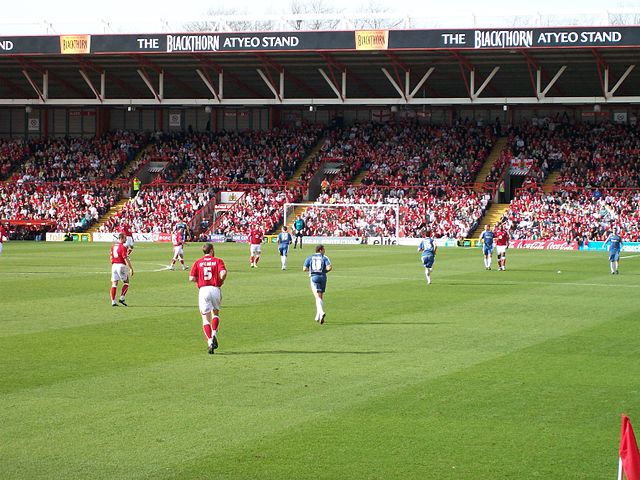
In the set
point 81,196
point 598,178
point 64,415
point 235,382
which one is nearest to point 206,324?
point 235,382

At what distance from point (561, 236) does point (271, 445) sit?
51356 millimetres

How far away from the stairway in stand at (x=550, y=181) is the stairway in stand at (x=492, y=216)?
2672 mm

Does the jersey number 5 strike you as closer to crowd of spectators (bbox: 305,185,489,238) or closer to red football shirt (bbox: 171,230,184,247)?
red football shirt (bbox: 171,230,184,247)

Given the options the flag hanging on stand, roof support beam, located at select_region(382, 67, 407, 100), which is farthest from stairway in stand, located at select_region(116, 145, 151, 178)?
the flag hanging on stand

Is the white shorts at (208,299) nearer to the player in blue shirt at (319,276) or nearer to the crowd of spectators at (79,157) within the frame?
the player in blue shirt at (319,276)

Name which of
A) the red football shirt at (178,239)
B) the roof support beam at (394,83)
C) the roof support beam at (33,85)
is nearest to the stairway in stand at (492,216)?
the roof support beam at (394,83)

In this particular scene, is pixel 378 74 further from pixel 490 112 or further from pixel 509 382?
pixel 509 382

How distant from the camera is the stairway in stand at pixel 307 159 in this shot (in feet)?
234

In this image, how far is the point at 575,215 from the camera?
198 feet

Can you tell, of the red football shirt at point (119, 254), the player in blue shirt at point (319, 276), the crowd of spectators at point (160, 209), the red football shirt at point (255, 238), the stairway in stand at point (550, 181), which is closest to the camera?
the player in blue shirt at point (319, 276)

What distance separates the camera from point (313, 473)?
910 cm

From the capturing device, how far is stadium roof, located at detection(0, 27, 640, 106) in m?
58.5

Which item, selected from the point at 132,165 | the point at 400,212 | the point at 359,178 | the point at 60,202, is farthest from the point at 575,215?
the point at 60,202

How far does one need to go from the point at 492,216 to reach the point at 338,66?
13868mm
